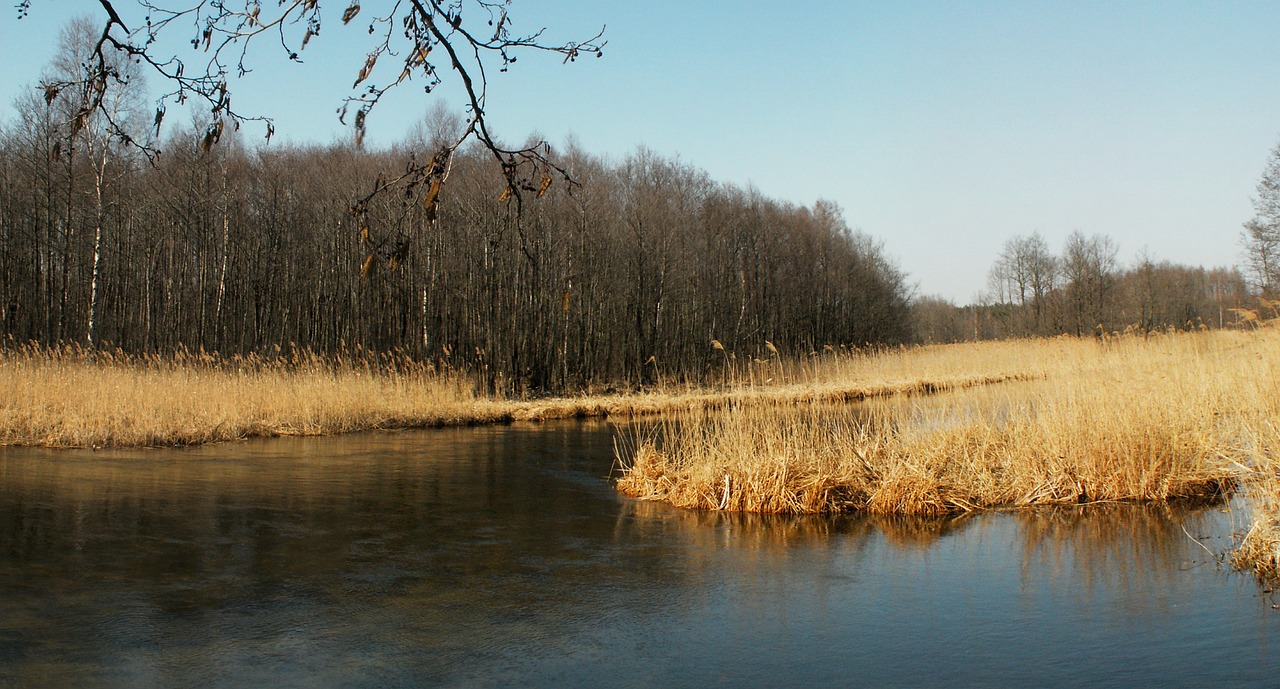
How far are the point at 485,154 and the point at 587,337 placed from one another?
6620mm

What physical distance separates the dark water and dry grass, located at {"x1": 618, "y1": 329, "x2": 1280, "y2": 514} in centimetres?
44

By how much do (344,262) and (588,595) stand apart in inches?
1036

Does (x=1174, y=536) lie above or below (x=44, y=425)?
below

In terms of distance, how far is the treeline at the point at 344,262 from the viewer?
87.0 ft

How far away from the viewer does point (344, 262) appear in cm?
2989

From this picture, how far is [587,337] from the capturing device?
27.8 m

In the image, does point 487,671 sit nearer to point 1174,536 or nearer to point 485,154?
point 1174,536

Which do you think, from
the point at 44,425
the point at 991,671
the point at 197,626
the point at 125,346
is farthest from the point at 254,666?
the point at 125,346

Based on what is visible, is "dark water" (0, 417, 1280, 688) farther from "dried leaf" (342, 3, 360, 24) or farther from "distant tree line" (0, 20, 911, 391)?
"distant tree line" (0, 20, 911, 391)

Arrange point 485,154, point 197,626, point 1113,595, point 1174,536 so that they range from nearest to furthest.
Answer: point 197,626
point 1113,595
point 1174,536
point 485,154

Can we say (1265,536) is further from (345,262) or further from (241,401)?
(345,262)

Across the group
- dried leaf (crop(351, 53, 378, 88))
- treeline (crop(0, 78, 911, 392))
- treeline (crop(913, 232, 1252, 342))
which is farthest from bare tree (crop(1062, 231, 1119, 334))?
dried leaf (crop(351, 53, 378, 88))

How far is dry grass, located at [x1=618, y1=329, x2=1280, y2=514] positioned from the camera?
28.5 feet

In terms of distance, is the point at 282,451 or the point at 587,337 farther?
the point at 587,337
